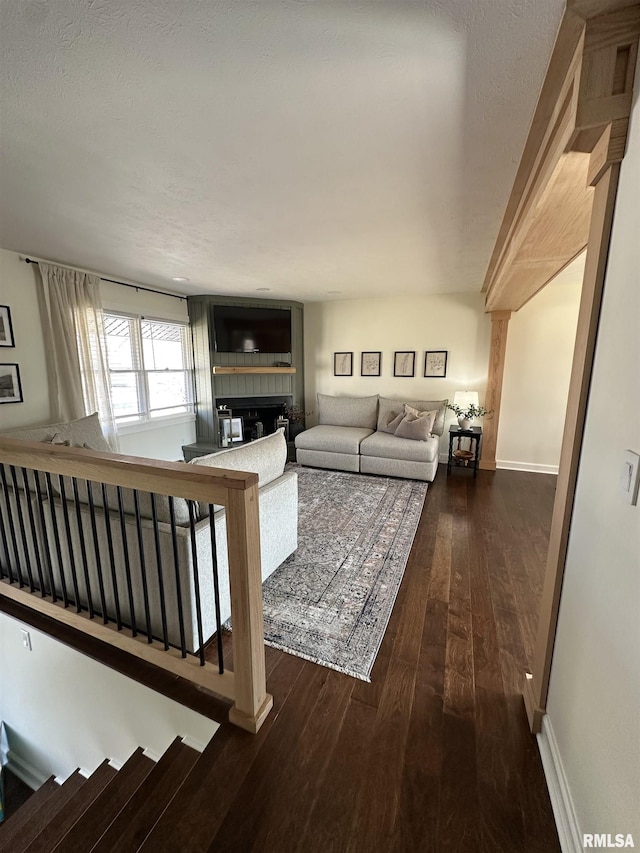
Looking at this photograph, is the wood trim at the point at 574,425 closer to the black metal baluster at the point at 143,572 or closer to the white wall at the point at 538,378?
the black metal baluster at the point at 143,572

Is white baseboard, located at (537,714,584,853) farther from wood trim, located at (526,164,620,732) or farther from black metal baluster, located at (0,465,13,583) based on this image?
black metal baluster, located at (0,465,13,583)

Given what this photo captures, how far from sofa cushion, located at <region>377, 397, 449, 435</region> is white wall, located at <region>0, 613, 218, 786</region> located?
12.9 feet

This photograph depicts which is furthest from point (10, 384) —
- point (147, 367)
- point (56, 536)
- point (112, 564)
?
point (112, 564)

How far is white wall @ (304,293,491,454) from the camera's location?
479 centimetres

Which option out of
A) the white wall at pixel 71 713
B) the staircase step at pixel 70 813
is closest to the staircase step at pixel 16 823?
the white wall at pixel 71 713

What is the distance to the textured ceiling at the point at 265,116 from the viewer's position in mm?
968

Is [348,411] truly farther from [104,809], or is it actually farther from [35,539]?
[104,809]

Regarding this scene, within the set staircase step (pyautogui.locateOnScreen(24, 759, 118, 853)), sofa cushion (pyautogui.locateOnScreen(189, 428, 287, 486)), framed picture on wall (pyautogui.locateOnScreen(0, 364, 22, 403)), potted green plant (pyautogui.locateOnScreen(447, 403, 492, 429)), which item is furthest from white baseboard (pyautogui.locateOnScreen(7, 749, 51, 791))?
potted green plant (pyautogui.locateOnScreen(447, 403, 492, 429))

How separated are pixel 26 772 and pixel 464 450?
5.12 m

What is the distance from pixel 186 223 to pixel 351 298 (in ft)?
10.7

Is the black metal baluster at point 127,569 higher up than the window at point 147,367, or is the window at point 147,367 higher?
the window at point 147,367

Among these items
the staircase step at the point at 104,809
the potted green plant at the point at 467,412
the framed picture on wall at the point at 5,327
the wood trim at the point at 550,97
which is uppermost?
the wood trim at the point at 550,97

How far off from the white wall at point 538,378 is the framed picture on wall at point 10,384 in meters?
5.36

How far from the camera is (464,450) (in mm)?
4879
